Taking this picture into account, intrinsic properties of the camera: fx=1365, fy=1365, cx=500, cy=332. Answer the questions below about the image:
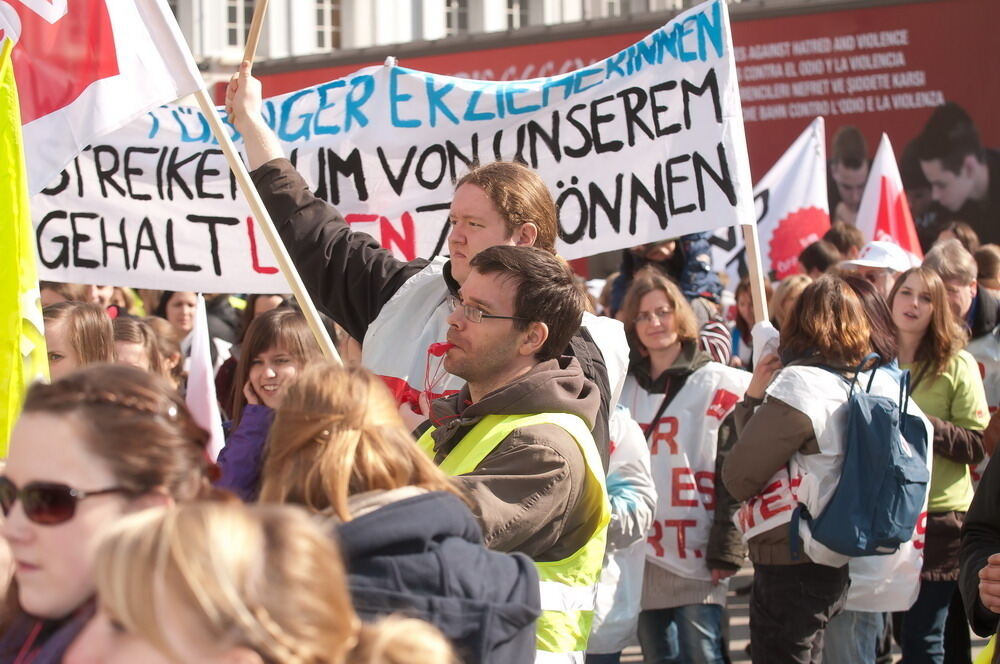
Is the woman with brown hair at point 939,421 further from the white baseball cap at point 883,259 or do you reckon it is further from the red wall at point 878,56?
the red wall at point 878,56

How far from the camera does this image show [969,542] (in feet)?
10.7

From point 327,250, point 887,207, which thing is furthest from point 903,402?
point 887,207

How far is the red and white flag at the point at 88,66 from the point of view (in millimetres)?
4105

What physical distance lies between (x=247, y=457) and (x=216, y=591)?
3.92ft

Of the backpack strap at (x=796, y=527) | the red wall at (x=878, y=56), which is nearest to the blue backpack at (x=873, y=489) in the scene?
the backpack strap at (x=796, y=527)

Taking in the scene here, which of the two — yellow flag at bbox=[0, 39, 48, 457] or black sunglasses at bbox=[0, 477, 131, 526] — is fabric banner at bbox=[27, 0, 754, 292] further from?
black sunglasses at bbox=[0, 477, 131, 526]

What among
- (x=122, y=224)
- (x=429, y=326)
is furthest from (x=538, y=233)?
(x=122, y=224)

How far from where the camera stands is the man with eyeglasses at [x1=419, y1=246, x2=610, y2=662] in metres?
2.73

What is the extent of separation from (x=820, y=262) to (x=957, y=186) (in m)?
6.67

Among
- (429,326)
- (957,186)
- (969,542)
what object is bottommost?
(969,542)

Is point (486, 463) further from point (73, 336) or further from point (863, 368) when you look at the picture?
point (863, 368)

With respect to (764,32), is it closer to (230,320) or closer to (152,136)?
(230,320)

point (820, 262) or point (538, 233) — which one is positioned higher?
point (820, 262)

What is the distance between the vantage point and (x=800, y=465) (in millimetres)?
4578
